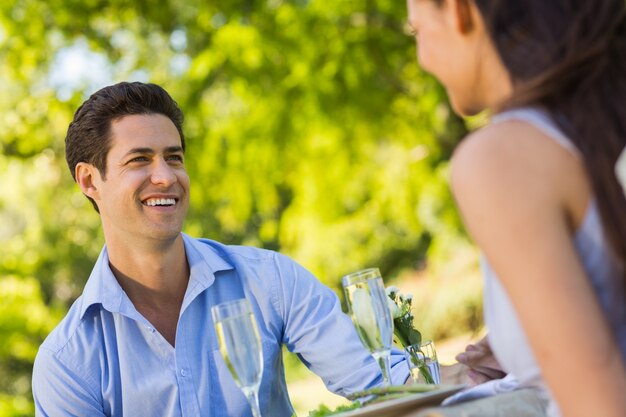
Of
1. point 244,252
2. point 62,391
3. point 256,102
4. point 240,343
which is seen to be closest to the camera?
point 240,343

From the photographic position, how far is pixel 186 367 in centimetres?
279

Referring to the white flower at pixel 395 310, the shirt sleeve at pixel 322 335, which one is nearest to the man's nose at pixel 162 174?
the shirt sleeve at pixel 322 335

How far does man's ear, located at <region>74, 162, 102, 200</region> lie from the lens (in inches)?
125

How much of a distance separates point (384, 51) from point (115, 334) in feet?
19.4

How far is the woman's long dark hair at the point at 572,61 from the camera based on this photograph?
4.29ft

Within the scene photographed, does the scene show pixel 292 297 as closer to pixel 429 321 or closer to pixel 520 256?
pixel 520 256

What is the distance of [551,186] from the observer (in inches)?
49.0

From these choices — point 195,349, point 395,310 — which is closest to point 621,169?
point 395,310

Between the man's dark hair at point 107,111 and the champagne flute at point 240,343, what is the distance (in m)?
1.46

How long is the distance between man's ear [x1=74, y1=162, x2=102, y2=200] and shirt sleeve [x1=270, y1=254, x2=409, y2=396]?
71 cm

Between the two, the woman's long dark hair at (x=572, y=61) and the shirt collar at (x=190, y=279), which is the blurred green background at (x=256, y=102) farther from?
the woman's long dark hair at (x=572, y=61)

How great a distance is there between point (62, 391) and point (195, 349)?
410 mm

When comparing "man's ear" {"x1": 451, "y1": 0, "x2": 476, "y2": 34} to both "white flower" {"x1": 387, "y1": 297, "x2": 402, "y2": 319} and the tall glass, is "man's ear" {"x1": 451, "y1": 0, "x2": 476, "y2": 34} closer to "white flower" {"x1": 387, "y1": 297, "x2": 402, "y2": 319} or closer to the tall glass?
the tall glass

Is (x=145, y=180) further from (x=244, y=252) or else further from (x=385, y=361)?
(x=385, y=361)
